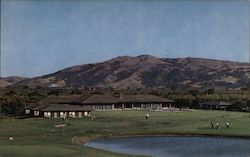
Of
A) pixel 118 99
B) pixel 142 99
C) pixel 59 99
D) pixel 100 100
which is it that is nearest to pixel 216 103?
pixel 142 99

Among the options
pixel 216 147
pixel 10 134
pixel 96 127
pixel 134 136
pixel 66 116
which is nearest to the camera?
pixel 216 147

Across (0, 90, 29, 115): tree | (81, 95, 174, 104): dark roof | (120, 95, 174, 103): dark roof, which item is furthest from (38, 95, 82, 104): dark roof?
(120, 95, 174, 103): dark roof

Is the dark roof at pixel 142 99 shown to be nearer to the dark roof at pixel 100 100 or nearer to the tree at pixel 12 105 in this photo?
the dark roof at pixel 100 100

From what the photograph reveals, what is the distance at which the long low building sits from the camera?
3073 inches

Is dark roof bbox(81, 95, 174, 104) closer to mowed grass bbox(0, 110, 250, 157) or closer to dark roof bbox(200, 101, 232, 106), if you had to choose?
dark roof bbox(200, 101, 232, 106)

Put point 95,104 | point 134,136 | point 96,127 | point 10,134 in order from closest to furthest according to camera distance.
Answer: point 10,134
point 134,136
point 96,127
point 95,104

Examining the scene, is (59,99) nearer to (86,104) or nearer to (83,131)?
(86,104)

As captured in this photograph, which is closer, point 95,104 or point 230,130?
point 230,130

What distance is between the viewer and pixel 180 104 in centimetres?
11031

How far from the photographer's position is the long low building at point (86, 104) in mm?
78062

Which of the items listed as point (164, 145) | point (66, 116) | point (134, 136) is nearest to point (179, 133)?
point (134, 136)

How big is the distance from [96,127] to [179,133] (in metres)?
11.2

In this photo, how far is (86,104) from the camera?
9538 cm

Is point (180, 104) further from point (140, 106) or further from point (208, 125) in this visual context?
point (208, 125)
